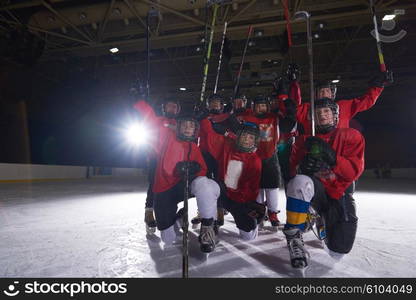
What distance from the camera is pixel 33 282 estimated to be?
1.41 meters

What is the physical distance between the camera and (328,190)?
1749mm

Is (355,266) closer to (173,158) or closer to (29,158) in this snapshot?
(173,158)

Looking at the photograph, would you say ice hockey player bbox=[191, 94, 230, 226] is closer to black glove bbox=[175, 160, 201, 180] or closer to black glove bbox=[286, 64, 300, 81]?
black glove bbox=[175, 160, 201, 180]

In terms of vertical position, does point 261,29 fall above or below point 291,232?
above

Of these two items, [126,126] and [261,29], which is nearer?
[261,29]

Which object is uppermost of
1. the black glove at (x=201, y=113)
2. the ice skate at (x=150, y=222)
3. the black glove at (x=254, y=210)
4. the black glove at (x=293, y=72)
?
the black glove at (x=293, y=72)

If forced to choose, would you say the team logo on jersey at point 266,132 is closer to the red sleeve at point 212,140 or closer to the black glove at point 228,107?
the red sleeve at point 212,140

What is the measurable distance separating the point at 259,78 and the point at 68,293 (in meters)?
9.06

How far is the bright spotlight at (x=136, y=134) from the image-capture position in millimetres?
2507

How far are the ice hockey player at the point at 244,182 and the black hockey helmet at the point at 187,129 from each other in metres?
0.40

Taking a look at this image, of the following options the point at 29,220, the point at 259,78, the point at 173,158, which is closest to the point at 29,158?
the point at 29,220

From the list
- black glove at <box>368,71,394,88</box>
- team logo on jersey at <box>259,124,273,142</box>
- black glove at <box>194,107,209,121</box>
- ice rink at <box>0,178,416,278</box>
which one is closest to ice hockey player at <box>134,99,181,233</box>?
ice rink at <box>0,178,416,278</box>

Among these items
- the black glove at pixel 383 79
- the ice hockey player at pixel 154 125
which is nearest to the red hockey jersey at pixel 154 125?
the ice hockey player at pixel 154 125

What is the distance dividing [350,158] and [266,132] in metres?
1.15
